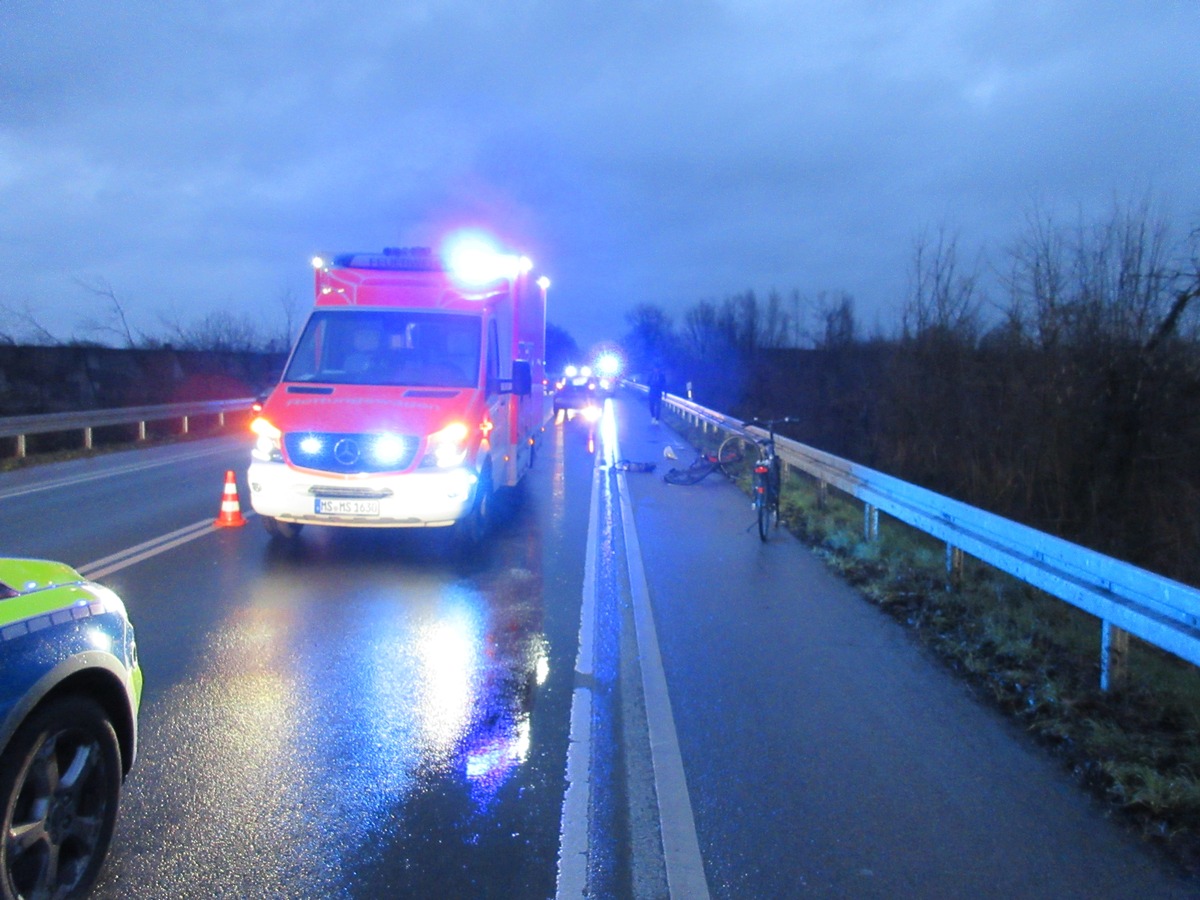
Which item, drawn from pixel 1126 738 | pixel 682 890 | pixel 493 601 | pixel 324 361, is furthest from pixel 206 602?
pixel 1126 738

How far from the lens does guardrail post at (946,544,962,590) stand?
8797 millimetres

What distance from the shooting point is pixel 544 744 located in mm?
5262

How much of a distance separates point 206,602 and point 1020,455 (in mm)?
11952

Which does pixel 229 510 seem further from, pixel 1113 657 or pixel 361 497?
pixel 1113 657

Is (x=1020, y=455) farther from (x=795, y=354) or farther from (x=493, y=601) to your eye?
A: (x=795, y=354)

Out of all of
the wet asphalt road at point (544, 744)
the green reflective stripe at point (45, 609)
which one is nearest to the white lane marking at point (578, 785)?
the wet asphalt road at point (544, 744)

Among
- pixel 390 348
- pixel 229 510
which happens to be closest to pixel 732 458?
pixel 390 348

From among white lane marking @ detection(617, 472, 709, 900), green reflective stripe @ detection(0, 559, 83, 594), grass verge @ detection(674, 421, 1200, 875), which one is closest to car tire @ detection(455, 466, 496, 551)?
white lane marking @ detection(617, 472, 709, 900)

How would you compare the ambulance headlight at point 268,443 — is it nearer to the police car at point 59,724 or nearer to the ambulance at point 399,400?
the ambulance at point 399,400

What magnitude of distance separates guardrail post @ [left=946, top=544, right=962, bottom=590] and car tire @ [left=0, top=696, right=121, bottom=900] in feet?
22.7

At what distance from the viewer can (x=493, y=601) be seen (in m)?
8.45

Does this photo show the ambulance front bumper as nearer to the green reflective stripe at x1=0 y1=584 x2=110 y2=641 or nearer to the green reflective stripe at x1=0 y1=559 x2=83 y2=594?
the green reflective stripe at x1=0 y1=559 x2=83 y2=594

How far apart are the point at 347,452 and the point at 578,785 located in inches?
225

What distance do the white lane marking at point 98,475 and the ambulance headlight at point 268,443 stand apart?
701 centimetres
